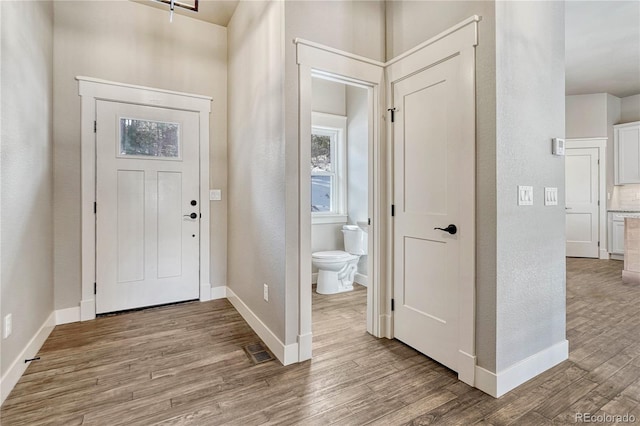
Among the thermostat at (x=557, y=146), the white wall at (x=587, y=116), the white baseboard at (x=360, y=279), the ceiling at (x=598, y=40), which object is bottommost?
the white baseboard at (x=360, y=279)

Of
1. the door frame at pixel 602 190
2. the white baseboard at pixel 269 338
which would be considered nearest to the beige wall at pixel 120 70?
the white baseboard at pixel 269 338

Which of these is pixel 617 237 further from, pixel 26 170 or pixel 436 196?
pixel 26 170

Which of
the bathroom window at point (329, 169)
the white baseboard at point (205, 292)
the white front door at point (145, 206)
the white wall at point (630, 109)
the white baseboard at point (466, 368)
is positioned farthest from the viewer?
the white wall at point (630, 109)

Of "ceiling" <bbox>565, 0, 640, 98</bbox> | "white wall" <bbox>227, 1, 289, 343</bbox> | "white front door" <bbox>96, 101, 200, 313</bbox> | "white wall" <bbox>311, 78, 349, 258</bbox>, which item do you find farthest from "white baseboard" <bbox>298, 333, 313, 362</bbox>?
"ceiling" <bbox>565, 0, 640, 98</bbox>

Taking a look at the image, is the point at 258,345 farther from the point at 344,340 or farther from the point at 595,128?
the point at 595,128

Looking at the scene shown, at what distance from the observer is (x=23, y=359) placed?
207 centimetres

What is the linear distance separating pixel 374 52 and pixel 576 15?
8.59 ft

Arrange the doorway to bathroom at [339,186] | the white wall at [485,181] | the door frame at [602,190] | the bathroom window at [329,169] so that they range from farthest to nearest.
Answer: the door frame at [602,190], the bathroom window at [329,169], the doorway to bathroom at [339,186], the white wall at [485,181]

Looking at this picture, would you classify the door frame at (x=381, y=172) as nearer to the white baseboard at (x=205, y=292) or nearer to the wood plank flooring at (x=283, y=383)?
the wood plank flooring at (x=283, y=383)

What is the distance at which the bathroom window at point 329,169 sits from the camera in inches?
169

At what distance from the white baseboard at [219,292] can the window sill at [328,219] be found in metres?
1.33

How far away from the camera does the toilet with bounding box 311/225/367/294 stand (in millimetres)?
3602

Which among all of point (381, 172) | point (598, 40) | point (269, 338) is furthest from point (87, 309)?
point (598, 40)

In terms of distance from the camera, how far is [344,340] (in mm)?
2535
